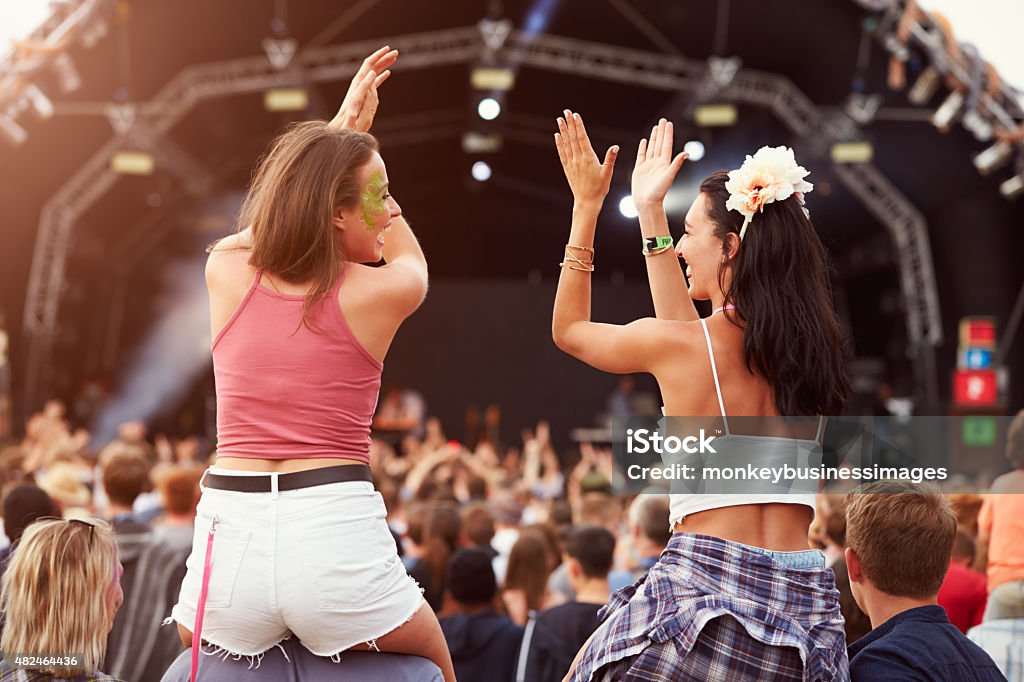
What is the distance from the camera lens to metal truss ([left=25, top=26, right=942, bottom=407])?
12.4 metres

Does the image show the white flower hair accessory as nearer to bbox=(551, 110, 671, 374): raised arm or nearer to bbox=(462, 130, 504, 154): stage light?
bbox=(551, 110, 671, 374): raised arm

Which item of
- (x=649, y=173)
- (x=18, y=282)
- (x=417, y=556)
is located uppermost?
(x=18, y=282)

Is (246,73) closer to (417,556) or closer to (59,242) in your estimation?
(59,242)

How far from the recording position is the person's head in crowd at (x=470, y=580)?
360cm

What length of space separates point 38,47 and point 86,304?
6831 millimetres

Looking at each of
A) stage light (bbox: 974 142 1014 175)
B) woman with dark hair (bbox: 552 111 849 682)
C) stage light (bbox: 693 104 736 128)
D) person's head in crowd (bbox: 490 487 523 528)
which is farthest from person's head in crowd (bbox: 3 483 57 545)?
stage light (bbox: 693 104 736 128)

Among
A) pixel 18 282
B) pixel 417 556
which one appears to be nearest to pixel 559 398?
pixel 18 282

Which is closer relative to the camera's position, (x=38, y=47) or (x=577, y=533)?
(x=577, y=533)

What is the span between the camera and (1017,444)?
11.0 feet

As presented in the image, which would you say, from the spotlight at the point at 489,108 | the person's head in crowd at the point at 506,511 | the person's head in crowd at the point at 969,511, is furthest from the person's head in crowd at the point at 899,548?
the spotlight at the point at 489,108

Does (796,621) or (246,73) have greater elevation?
(246,73)

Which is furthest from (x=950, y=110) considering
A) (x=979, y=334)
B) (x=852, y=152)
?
(x=979, y=334)

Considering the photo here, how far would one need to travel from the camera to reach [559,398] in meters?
19.8

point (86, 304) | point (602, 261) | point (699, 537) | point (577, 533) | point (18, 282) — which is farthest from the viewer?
point (602, 261)
